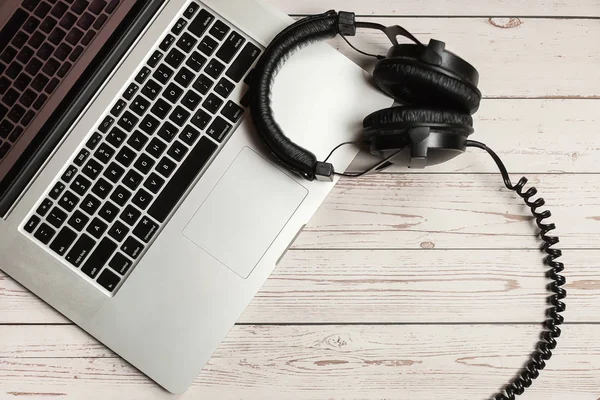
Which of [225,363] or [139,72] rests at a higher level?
[139,72]

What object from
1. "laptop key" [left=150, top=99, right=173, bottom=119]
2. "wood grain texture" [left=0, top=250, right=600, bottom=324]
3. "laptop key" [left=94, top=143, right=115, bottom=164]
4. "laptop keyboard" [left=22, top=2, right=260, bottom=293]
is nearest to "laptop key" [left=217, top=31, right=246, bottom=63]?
"laptop keyboard" [left=22, top=2, right=260, bottom=293]

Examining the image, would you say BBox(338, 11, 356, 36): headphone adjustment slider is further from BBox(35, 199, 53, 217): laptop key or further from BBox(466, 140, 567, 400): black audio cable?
BBox(35, 199, 53, 217): laptop key

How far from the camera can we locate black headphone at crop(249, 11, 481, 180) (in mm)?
714

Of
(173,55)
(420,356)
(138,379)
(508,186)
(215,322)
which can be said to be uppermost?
(508,186)

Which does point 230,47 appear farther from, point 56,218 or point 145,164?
point 56,218

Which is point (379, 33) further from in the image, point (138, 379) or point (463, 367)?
point (138, 379)

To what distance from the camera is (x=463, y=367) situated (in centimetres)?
83

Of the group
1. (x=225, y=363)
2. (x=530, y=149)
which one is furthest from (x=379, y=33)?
(x=225, y=363)

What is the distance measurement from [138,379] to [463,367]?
49 cm

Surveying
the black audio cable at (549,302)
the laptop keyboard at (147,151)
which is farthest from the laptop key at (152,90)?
the black audio cable at (549,302)

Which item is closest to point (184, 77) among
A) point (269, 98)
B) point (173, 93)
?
point (173, 93)

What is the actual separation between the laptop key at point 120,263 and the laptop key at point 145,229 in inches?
1.4

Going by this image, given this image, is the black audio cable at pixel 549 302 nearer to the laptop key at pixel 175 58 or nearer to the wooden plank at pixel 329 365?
the wooden plank at pixel 329 365

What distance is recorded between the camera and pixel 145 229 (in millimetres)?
769
